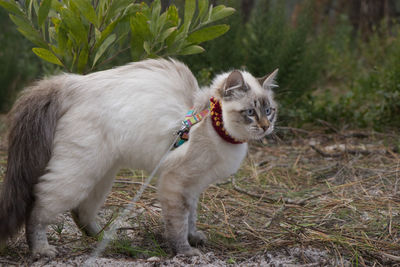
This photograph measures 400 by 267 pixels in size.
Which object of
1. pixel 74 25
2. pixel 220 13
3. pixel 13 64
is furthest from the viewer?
pixel 13 64

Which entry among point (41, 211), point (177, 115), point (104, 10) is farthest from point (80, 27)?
point (41, 211)

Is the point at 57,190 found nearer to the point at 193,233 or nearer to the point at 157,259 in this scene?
the point at 157,259

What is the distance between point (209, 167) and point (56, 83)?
105 centimetres

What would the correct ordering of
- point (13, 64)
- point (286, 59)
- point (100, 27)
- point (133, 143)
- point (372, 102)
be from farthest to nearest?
1. point (13, 64)
2. point (372, 102)
3. point (286, 59)
4. point (100, 27)
5. point (133, 143)

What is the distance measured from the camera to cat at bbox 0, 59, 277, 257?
2.49 metres

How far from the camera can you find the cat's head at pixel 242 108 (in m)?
2.60

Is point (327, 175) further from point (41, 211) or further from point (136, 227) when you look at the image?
point (41, 211)

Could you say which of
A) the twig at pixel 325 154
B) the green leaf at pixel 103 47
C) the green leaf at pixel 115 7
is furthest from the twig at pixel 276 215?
the green leaf at pixel 115 7

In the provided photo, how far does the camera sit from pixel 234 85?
2.60 m

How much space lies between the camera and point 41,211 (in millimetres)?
2486

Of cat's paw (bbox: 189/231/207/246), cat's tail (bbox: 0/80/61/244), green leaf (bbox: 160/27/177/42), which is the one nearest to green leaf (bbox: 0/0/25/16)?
cat's tail (bbox: 0/80/61/244)

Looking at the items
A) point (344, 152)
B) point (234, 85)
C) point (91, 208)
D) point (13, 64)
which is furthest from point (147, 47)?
point (13, 64)

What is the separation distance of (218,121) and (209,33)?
808 millimetres

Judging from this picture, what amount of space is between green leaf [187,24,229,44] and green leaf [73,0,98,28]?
2.22 ft
